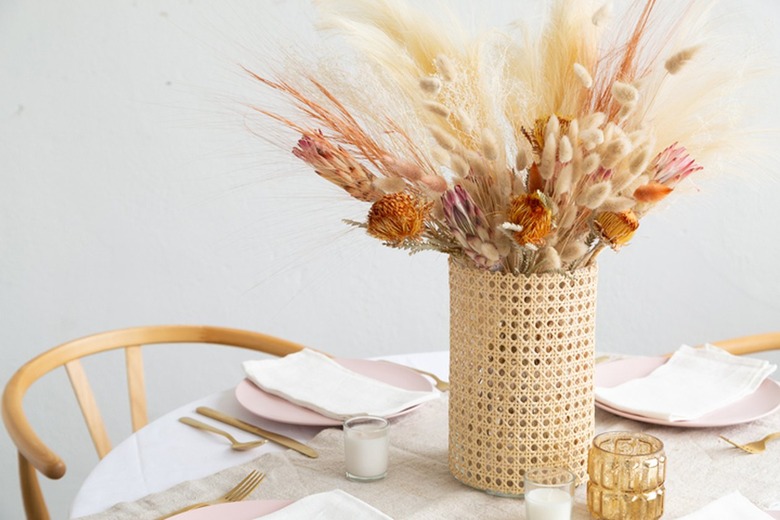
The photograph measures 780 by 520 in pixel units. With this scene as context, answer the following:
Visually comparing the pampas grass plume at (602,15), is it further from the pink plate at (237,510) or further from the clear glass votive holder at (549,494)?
the pink plate at (237,510)

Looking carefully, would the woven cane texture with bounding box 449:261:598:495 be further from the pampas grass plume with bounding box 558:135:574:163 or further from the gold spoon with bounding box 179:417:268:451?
the gold spoon with bounding box 179:417:268:451

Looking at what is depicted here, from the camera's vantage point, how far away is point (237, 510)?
0.97m

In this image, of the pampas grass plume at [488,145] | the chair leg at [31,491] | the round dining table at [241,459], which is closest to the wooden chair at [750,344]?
the round dining table at [241,459]

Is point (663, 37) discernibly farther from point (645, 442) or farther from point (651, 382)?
point (651, 382)

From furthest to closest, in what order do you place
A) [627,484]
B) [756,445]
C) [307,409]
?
1. [307,409]
2. [756,445]
3. [627,484]

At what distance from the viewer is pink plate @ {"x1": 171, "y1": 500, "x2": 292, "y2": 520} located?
3.15 feet

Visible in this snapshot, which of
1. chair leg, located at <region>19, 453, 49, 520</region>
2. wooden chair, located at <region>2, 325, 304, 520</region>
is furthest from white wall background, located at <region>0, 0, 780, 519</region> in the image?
chair leg, located at <region>19, 453, 49, 520</region>

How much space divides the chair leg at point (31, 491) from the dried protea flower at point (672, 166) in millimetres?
1040

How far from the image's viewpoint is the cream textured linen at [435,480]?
1.01m

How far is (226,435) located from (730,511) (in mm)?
626

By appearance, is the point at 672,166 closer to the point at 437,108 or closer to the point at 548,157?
the point at 548,157

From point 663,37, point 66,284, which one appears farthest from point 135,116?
point 663,37

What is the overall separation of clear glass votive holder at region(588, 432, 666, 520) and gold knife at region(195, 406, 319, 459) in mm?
363

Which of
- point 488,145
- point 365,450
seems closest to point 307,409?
point 365,450
